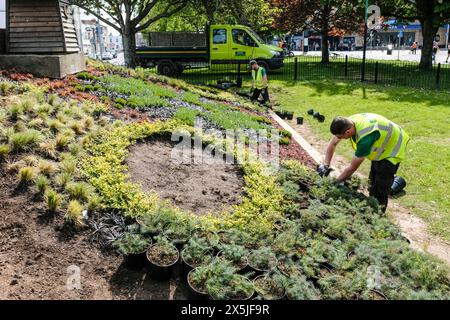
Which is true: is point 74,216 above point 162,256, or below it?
above

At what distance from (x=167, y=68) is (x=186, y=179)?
732 inches

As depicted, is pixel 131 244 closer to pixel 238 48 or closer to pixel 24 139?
pixel 24 139

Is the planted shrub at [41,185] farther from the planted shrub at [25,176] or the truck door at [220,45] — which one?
the truck door at [220,45]

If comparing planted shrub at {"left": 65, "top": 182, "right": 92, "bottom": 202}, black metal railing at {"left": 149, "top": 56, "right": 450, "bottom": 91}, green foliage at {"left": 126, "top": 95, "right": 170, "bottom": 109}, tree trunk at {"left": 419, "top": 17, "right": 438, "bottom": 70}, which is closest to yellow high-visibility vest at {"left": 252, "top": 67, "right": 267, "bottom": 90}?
black metal railing at {"left": 149, "top": 56, "right": 450, "bottom": 91}

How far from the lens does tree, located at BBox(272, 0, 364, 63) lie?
29.9 metres

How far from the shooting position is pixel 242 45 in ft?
78.8

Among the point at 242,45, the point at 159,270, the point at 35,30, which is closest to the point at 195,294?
the point at 159,270

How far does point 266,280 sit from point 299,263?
541 mm

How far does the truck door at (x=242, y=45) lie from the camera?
944 inches

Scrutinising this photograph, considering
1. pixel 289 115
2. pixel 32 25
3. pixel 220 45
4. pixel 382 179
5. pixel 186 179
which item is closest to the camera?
pixel 382 179

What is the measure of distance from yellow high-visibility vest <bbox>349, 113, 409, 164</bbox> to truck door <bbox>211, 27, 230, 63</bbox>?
19.1 m

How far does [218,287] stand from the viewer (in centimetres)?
396
